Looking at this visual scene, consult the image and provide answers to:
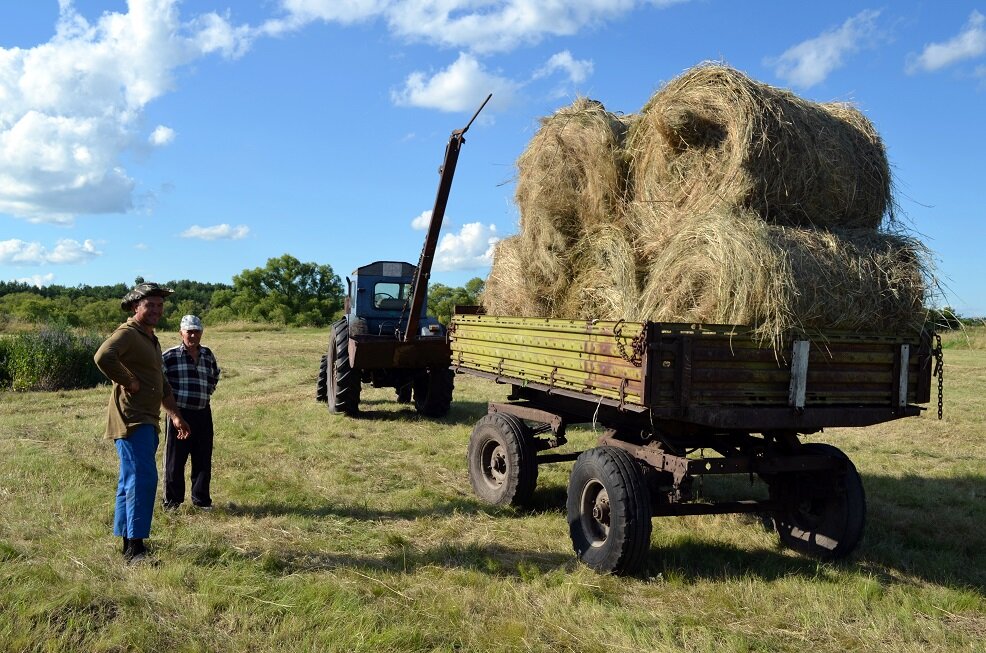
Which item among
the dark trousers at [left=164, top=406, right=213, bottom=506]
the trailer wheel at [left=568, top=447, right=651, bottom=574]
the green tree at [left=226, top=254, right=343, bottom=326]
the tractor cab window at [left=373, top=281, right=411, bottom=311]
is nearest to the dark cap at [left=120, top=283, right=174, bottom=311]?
the dark trousers at [left=164, top=406, right=213, bottom=506]

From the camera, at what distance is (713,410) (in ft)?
13.2

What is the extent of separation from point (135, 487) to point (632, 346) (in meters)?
2.98

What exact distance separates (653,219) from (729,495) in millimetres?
2835

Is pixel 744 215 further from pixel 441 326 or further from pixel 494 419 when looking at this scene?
pixel 441 326

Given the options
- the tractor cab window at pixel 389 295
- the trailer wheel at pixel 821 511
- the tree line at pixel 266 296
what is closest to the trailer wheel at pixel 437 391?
the tractor cab window at pixel 389 295

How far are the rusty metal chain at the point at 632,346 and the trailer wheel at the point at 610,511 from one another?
0.74 meters

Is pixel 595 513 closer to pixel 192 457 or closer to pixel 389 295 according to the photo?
pixel 192 457

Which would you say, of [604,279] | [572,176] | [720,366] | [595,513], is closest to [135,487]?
[595,513]

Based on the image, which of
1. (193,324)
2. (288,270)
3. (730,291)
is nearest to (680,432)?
(730,291)

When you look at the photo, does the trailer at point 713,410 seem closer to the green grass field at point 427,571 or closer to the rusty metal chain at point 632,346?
the rusty metal chain at point 632,346

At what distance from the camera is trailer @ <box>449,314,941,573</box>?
403 centimetres

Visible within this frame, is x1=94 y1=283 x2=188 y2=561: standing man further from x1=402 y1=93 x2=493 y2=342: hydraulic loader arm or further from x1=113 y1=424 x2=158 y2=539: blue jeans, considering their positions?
x1=402 y1=93 x2=493 y2=342: hydraulic loader arm

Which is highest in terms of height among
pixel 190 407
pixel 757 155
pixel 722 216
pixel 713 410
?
pixel 757 155

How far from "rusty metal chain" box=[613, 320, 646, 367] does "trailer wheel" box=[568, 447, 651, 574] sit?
0.74 metres
